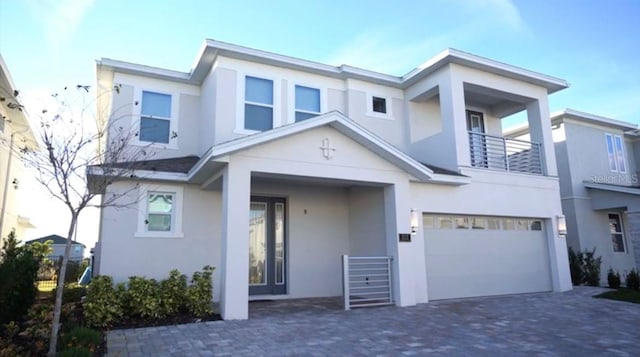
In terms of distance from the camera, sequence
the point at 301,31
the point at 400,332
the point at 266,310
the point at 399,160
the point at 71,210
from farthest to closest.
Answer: the point at 301,31, the point at 399,160, the point at 266,310, the point at 400,332, the point at 71,210

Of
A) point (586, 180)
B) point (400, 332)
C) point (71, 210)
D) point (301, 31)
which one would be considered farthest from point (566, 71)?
point (71, 210)

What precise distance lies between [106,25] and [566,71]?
1401cm

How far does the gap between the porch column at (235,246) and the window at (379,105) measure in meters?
5.98

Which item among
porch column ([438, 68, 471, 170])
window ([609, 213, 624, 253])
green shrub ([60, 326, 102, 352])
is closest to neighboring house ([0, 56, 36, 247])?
green shrub ([60, 326, 102, 352])

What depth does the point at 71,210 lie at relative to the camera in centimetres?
600

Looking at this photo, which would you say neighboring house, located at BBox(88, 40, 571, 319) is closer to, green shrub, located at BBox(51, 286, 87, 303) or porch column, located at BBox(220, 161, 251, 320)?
porch column, located at BBox(220, 161, 251, 320)

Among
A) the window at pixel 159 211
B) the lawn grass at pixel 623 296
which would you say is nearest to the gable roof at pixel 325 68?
the window at pixel 159 211

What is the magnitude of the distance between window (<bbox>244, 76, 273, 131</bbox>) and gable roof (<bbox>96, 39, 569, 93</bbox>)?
59cm

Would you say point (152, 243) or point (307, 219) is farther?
point (307, 219)

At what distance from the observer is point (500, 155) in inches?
539

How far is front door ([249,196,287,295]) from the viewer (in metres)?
11.1

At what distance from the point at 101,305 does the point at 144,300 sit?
0.74 m

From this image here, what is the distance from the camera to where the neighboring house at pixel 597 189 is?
52.0ft

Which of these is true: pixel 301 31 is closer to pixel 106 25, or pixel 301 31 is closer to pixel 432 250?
pixel 106 25
